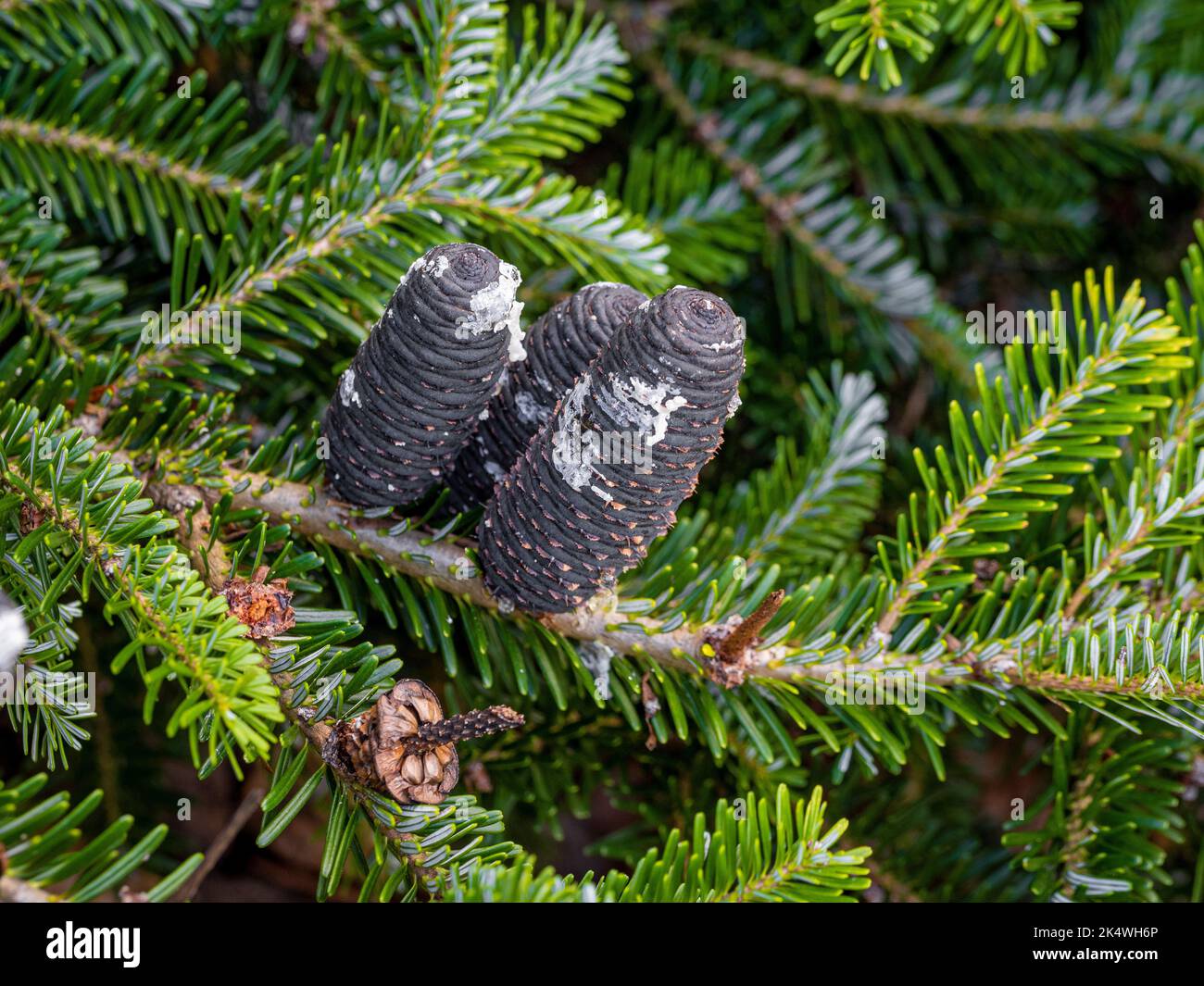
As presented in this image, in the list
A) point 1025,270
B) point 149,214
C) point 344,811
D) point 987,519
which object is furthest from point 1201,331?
point 149,214

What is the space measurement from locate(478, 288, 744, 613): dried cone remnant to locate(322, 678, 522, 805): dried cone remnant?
149 mm

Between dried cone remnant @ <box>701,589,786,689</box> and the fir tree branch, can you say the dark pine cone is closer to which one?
dried cone remnant @ <box>701,589,786,689</box>

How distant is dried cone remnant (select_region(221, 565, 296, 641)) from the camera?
2.70 ft

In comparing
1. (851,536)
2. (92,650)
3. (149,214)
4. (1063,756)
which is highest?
(149,214)

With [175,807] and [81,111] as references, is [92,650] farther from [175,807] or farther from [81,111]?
[81,111]

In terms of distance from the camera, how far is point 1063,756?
1119 mm

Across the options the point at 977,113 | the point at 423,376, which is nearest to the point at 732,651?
the point at 423,376

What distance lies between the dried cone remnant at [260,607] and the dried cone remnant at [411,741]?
0.32 ft

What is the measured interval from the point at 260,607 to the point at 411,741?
0.16 m

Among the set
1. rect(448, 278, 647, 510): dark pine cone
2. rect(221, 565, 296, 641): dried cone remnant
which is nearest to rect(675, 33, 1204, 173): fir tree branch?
rect(448, 278, 647, 510): dark pine cone

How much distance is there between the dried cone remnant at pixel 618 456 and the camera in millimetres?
781

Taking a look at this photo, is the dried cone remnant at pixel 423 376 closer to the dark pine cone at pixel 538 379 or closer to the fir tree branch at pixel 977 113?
the dark pine cone at pixel 538 379

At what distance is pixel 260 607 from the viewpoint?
2.71 feet
